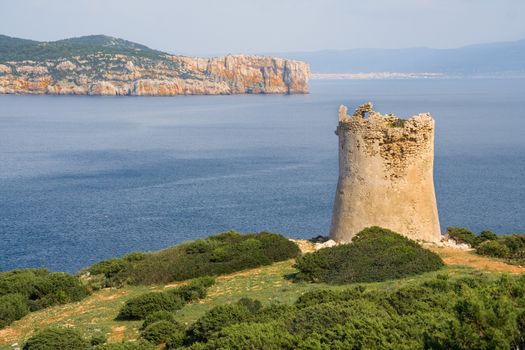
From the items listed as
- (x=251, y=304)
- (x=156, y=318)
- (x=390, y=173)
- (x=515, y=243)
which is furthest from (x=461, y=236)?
(x=156, y=318)

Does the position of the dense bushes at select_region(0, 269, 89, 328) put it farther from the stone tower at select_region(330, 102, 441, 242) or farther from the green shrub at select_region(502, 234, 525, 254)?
the green shrub at select_region(502, 234, 525, 254)

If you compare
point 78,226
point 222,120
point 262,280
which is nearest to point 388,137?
point 262,280

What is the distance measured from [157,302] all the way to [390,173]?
8.63m

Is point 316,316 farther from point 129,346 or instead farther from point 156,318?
point 156,318

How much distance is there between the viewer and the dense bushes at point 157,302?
46.4 ft

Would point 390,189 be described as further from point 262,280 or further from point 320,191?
point 320,191

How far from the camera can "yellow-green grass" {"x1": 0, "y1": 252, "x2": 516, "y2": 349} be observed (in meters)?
13.7

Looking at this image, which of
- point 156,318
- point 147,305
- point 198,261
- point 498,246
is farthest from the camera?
point 198,261

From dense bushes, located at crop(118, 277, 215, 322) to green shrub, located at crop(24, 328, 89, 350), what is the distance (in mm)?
1857

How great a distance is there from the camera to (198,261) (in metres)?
19.0

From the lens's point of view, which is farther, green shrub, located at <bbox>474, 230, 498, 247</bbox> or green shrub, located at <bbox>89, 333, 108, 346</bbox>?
green shrub, located at <bbox>474, 230, 498, 247</bbox>

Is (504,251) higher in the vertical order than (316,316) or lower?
lower

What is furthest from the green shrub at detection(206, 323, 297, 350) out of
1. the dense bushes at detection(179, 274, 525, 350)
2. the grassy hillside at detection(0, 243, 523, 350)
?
the grassy hillside at detection(0, 243, 523, 350)

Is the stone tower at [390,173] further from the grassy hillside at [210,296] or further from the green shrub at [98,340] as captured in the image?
the green shrub at [98,340]
